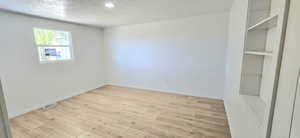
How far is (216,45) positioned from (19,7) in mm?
4161

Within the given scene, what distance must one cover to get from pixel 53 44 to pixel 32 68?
844 mm

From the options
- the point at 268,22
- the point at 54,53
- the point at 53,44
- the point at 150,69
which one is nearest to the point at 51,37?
the point at 53,44

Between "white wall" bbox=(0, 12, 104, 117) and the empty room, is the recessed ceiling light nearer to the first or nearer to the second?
the empty room

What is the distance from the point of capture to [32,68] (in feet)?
9.70

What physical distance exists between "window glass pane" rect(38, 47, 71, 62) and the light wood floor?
1.22 m

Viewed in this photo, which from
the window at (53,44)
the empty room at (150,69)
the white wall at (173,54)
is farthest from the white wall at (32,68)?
the white wall at (173,54)

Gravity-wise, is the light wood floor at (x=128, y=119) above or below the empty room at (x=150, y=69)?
below

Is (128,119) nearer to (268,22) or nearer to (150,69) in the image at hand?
(150,69)

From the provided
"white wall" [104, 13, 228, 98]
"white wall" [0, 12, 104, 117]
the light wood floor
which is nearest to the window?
"white wall" [0, 12, 104, 117]

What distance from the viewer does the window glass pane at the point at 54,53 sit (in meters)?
3.22

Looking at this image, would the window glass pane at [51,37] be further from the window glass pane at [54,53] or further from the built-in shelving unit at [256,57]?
the built-in shelving unit at [256,57]

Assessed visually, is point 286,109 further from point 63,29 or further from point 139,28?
point 63,29

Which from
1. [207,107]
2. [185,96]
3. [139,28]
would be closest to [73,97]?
[139,28]

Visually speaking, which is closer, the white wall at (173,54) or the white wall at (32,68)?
the white wall at (32,68)
